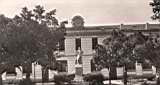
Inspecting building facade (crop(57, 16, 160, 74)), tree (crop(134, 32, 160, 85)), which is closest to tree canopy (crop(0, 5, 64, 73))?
tree (crop(134, 32, 160, 85))

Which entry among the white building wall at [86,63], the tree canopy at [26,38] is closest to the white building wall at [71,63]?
the white building wall at [86,63]

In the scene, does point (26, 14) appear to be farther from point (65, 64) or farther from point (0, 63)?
point (65, 64)

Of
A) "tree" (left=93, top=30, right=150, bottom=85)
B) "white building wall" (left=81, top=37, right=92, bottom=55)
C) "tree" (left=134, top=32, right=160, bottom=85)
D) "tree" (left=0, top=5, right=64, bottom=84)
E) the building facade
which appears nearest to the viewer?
"tree" (left=0, top=5, right=64, bottom=84)

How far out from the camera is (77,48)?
57500 millimetres

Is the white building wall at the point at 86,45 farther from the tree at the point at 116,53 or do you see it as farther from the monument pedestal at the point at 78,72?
the tree at the point at 116,53

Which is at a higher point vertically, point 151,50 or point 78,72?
point 151,50

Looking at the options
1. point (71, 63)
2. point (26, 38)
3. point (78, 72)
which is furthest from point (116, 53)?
point (71, 63)

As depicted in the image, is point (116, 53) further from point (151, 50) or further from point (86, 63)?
point (86, 63)

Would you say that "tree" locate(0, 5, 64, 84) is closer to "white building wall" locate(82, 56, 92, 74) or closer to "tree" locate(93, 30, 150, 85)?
"tree" locate(93, 30, 150, 85)

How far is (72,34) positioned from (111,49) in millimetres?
15028

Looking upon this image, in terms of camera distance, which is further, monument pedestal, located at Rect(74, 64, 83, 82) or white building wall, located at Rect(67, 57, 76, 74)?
white building wall, located at Rect(67, 57, 76, 74)

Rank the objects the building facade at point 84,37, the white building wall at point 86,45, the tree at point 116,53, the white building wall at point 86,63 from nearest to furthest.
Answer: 1. the tree at point 116,53
2. the white building wall at point 86,63
3. the building facade at point 84,37
4. the white building wall at point 86,45

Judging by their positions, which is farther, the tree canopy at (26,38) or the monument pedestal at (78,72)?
the monument pedestal at (78,72)

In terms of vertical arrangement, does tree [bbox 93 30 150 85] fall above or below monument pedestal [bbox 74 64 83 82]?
above
